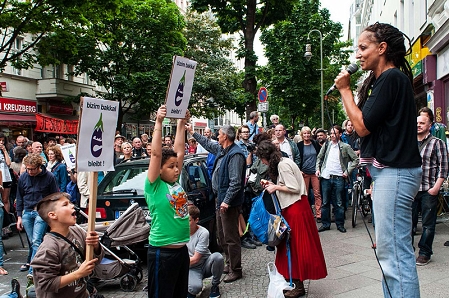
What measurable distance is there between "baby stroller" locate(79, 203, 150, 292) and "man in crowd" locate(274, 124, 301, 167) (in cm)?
453

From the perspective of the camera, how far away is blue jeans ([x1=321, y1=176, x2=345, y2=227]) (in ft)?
30.1

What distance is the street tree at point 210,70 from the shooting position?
115 ft

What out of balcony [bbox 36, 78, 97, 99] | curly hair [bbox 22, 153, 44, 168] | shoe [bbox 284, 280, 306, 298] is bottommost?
shoe [bbox 284, 280, 306, 298]

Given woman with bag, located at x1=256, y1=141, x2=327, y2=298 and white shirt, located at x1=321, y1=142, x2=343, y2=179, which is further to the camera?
white shirt, located at x1=321, y1=142, x2=343, y2=179

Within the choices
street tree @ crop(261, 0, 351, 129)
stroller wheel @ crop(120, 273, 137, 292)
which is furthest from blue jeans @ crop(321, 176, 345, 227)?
street tree @ crop(261, 0, 351, 129)

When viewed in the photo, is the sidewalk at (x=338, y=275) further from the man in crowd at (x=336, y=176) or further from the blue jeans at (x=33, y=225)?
the man in crowd at (x=336, y=176)

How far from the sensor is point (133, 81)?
28969mm

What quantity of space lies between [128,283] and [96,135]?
3170 millimetres

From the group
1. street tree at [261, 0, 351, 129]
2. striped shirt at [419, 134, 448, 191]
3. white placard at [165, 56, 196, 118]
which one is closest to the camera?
white placard at [165, 56, 196, 118]

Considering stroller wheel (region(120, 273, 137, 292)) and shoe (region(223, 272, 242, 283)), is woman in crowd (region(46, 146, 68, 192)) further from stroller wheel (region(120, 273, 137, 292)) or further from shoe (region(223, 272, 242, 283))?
shoe (region(223, 272, 242, 283))

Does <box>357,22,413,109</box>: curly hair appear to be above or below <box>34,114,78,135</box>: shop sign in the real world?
below

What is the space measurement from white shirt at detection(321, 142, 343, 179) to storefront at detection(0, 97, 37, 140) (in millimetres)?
18935

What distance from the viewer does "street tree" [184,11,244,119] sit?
3503 cm

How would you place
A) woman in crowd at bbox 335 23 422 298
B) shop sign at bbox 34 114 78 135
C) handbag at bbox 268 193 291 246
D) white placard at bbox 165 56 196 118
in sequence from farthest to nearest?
1. shop sign at bbox 34 114 78 135
2. handbag at bbox 268 193 291 246
3. white placard at bbox 165 56 196 118
4. woman in crowd at bbox 335 23 422 298
